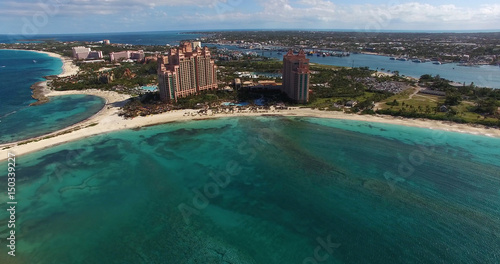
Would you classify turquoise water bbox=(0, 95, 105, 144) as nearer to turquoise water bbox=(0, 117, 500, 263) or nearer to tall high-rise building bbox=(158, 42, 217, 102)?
turquoise water bbox=(0, 117, 500, 263)

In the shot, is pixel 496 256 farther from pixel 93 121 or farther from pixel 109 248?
pixel 93 121

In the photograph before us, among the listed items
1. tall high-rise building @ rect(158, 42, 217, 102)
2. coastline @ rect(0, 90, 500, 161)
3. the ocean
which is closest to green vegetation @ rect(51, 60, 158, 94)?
tall high-rise building @ rect(158, 42, 217, 102)

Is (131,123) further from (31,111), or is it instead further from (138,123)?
(31,111)

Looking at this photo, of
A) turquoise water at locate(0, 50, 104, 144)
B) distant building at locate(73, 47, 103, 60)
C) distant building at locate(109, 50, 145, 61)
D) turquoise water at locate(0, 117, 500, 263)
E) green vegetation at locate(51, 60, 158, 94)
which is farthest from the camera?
distant building at locate(73, 47, 103, 60)

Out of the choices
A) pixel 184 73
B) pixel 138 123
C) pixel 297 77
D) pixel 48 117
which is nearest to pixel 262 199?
pixel 138 123

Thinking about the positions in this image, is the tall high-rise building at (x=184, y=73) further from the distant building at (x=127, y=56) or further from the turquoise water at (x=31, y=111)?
the distant building at (x=127, y=56)

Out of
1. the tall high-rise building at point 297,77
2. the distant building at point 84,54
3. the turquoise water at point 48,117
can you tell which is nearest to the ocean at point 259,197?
the turquoise water at point 48,117

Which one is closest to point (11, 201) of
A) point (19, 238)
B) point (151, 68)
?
point (19, 238)

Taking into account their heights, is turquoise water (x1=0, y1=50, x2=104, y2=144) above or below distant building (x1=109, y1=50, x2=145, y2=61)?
below
